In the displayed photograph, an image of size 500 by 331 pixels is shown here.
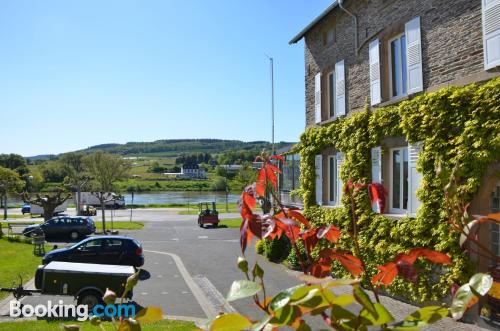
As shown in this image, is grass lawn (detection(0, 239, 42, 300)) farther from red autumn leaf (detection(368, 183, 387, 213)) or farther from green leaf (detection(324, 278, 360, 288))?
green leaf (detection(324, 278, 360, 288))

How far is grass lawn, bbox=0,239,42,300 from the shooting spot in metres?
14.8

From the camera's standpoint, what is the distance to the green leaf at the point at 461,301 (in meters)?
1.16

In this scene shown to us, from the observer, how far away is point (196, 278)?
15.6m

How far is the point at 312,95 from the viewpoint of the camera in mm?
17062

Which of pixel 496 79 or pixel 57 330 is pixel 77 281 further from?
pixel 496 79

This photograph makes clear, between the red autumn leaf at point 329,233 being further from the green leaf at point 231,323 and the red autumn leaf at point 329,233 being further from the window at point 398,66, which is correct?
the window at point 398,66

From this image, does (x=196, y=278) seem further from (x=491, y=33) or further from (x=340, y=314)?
(x=340, y=314)

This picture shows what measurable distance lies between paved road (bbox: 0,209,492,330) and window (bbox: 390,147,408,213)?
244 cm

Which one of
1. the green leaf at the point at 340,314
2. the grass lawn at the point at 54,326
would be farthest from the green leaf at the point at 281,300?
the grass lawn at the point at 54,326

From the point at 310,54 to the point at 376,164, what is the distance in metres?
6.42

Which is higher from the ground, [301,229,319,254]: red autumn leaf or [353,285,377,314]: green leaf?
[301,229,319,254]: red autumn leaf

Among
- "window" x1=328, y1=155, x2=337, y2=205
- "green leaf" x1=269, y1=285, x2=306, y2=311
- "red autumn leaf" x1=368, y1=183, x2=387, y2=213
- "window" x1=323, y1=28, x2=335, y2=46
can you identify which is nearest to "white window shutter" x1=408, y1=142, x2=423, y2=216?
"window" x1=328, y1=155, x2=337, y2=205

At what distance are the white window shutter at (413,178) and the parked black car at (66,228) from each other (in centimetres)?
2256

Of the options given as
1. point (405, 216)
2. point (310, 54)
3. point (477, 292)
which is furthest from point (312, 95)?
point (477, 292)
